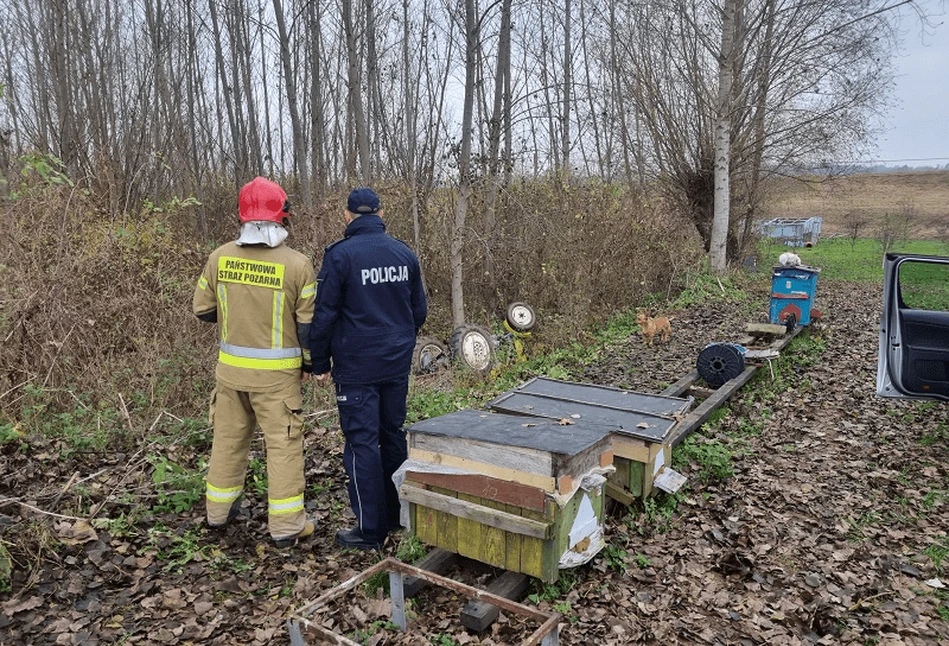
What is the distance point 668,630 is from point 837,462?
3.30 metres

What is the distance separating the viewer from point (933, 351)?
636 centimetres

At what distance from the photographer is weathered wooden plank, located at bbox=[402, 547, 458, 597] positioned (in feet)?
12.4

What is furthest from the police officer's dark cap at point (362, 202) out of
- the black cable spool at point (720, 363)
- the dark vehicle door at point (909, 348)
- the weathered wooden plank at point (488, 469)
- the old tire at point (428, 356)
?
the black cable spool at point (720, 363)

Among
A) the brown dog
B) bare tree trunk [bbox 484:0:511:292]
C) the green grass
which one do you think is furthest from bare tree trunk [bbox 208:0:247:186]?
the green grass

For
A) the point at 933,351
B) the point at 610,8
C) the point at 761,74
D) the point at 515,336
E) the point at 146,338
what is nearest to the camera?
the point at 933,351

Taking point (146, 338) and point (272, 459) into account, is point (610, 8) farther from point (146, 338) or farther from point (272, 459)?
point (272, 459)

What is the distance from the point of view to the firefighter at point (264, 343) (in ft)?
13.4

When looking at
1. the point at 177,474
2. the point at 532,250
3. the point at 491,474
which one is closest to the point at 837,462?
the point at 491,474

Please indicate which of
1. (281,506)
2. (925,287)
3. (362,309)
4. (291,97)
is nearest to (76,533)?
(281,506)

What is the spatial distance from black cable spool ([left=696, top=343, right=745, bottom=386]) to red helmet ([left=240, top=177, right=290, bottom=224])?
593cm

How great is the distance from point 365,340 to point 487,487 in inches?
48.5

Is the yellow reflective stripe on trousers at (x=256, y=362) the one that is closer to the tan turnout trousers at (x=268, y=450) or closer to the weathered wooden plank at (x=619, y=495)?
the tan turnout trousers at (x=268, y=450)

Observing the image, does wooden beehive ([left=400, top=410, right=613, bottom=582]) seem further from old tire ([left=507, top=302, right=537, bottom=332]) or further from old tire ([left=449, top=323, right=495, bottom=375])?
old tire ([left=507, top=302, right=537, bottom=332])

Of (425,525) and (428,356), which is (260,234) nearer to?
(425,525)
